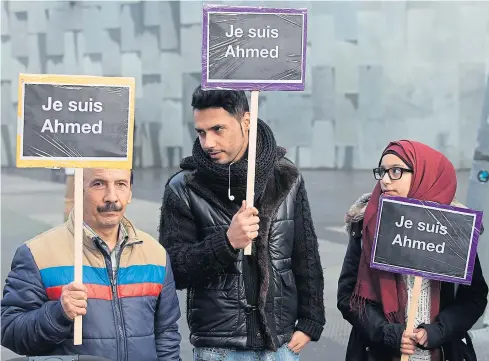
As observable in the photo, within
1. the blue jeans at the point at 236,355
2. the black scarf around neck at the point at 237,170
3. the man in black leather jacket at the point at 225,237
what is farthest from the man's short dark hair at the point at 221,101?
the blue jeans at the point at 236,355

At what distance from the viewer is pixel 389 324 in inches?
142

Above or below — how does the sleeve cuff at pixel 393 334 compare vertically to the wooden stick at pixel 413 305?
below

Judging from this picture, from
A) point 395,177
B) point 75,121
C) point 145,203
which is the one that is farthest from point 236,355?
point 145,203

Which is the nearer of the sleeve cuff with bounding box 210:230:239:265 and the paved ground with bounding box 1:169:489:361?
the sleeve cuff with bounding box 210:230:239:265

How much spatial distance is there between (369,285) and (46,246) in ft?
4.15

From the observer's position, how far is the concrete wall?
10.8m

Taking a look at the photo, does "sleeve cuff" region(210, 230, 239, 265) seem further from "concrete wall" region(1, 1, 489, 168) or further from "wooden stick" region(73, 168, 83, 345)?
"concrete wall" region(1, 1, 489, 168)

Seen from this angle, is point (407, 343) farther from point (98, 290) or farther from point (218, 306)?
point (98, 290)

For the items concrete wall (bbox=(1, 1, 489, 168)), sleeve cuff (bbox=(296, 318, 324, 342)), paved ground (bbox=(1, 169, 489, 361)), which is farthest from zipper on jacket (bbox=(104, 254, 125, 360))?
concrete wall (bbox=(1, 1, 489, 168))

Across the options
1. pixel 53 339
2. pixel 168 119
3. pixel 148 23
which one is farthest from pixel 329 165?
pixel 53 339

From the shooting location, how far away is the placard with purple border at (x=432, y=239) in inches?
138

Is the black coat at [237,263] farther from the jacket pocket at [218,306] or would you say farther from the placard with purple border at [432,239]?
the placard with purple border at [432,239]

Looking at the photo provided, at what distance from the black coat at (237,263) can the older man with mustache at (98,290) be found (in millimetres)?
216

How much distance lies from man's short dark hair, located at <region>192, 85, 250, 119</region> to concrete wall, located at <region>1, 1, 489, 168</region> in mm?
6397
